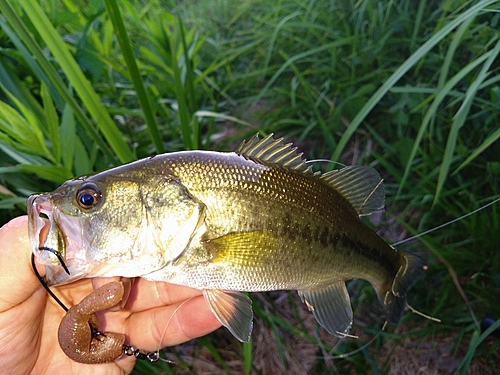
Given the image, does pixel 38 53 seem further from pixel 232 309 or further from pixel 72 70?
pixel 232 309

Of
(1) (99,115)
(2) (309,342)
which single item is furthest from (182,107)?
(2) (309,342)

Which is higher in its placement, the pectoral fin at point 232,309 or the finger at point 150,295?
the pectoral fin at point 232,309

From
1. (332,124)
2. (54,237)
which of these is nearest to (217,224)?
(54,237)

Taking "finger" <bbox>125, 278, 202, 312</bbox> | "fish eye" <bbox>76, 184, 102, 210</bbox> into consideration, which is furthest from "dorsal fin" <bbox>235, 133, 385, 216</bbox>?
"finger" <bbox>125, 278, 202, 312</bbox>

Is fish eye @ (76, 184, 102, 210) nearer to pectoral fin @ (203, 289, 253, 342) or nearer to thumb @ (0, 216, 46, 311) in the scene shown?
thumb @ (0, 216, 46, 311)

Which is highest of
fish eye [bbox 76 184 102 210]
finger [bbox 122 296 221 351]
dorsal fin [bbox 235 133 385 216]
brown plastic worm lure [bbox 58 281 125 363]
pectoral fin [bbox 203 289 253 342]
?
fish eye [bbox 76 184 102 210]

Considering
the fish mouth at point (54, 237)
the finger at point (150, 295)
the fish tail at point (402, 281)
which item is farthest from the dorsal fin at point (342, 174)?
the finger at point (150, 295)

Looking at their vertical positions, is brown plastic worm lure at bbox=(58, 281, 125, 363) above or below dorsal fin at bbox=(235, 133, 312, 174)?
below

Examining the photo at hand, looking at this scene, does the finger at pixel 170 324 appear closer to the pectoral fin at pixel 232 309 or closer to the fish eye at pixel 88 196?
the pectoral fin at pixel 232 309
